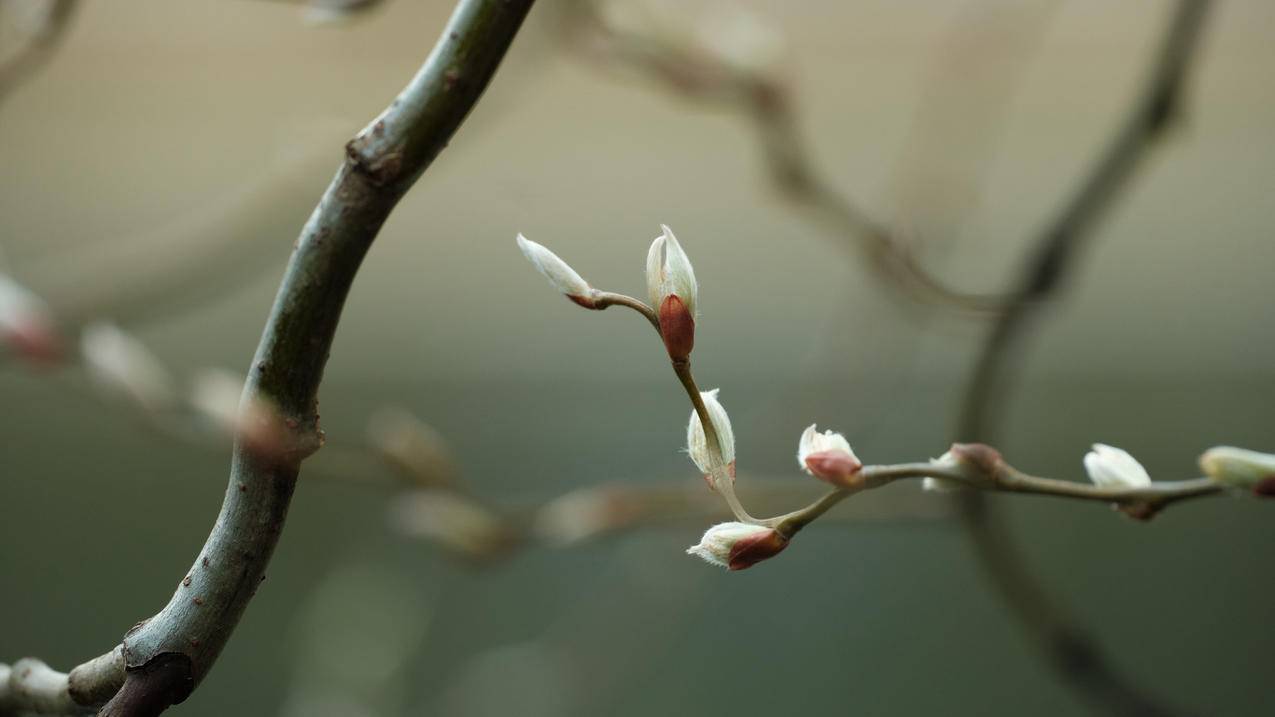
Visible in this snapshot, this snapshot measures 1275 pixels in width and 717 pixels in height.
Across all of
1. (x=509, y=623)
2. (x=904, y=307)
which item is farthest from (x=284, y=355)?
(x=509, y=623)

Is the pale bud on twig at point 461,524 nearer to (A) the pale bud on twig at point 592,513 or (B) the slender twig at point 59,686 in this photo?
(A) the pale bud on twig at point 592,513

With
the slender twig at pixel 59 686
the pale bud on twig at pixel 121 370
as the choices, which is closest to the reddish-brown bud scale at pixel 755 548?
the slender twig at pixel 59 686

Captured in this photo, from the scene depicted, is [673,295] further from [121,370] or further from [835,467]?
[121,370]

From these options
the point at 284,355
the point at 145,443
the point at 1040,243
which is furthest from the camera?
the point at 145,443

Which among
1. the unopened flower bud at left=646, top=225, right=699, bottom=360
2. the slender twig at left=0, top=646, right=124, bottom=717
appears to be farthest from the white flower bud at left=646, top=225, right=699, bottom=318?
the slender twig at left=0, top=646, right=124, bottom=717

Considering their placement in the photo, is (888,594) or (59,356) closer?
(59,356)

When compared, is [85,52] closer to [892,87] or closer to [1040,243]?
[892,87]

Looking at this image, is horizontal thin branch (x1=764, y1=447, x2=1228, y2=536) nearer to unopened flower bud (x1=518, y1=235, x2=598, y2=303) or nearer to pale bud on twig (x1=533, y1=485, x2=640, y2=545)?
unopened flower bud (x1=518, y1=235, x2=598, y2=303)
